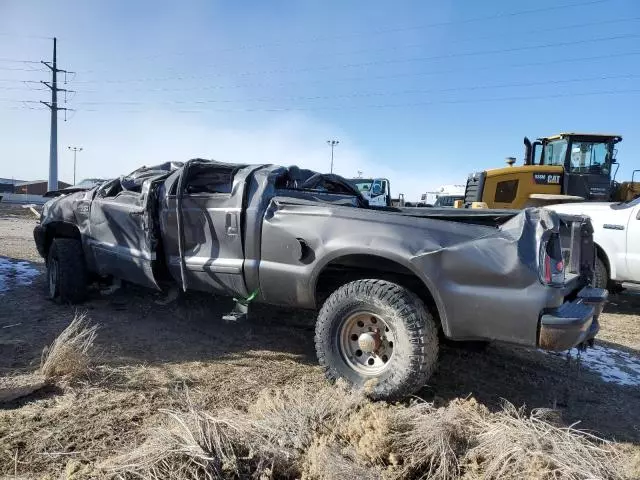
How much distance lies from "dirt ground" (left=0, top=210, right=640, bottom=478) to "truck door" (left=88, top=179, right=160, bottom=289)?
1.91ft

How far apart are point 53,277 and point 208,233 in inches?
115

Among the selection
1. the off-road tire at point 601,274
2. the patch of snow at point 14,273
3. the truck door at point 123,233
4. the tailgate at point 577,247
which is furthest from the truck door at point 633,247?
the patch of snow at point 14,273

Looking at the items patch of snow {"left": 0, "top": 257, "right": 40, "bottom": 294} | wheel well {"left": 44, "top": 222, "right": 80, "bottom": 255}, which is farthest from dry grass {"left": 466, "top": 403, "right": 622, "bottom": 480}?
patch of snow {"left": 0, "top": 257, "right": 40, "bottom": 294}

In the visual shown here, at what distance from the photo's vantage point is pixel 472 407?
3021 millimetres

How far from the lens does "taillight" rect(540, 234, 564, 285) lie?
3139 millimetres

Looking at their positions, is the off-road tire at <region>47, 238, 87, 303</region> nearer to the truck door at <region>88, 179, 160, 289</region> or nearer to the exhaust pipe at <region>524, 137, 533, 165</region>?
the truck door at <region>88, 179, 160, 289</region>

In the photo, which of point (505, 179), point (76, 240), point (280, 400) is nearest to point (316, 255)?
point (280, 400)

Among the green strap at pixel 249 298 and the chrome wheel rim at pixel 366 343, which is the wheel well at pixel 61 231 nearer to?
the green strap at pixel 249 298

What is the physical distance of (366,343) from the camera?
3.55 meters

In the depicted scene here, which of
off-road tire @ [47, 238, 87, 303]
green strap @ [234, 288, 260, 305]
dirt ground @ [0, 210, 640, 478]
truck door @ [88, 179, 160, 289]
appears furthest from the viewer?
off-road tire @ [47, 238, 87, 303]

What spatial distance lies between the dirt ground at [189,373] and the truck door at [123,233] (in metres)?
0.58

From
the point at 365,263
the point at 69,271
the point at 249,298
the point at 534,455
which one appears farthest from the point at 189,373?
the point at 69,271

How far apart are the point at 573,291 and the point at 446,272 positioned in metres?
1.09

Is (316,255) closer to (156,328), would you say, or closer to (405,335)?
(405,335)
